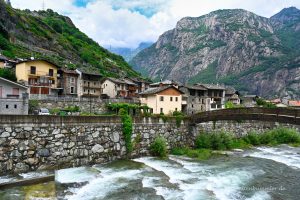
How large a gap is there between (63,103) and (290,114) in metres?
32.3

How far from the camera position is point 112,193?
47.9ft

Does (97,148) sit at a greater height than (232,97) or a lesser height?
lesser

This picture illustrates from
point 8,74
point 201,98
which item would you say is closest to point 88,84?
point 8,74

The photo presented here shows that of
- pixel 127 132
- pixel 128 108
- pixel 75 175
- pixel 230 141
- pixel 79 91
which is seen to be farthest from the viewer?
pixel 79 91

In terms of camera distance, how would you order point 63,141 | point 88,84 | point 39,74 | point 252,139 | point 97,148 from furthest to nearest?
point 88,84
point 39,74
point 252,139
point 97,148
point 63,141

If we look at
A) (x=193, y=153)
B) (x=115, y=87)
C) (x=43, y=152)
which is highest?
(x=115, y=87)

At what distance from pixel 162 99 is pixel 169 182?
115 feet

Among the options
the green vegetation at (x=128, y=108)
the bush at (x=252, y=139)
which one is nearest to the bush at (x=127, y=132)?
the bush at (x=252, y=139)

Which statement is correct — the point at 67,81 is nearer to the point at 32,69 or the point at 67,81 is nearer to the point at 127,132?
the point at 32,69

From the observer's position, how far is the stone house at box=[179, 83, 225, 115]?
6388 centimetres

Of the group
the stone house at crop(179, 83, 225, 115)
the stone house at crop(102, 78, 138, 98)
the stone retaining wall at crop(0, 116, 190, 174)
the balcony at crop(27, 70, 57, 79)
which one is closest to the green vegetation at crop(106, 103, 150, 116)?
the balcony at crop(27, 70, 57, 79)

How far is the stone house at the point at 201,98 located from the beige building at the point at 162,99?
27.7 ft

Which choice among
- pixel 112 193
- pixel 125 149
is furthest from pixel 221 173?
pixel 112 193

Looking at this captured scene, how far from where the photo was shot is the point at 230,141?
33031 mm
